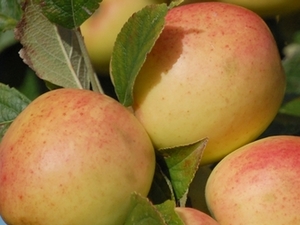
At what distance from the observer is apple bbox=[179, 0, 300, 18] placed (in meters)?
0.95

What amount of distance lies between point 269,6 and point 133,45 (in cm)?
24

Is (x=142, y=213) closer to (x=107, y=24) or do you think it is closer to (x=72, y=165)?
(x=72, y=165)

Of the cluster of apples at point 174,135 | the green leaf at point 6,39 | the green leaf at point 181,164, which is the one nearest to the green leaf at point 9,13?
the green leaf at point 6,39

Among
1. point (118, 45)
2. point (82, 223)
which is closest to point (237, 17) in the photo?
point (118, 45)

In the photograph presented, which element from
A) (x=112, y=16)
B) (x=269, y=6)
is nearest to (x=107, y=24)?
(x=112, y=16)

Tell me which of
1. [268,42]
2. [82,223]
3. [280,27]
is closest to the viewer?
[82,223]

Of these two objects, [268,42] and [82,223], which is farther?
[268,42]

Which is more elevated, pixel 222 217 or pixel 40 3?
pixel 40 3

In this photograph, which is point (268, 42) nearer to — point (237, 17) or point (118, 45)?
point (237, 17)

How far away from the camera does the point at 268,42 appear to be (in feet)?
2.87

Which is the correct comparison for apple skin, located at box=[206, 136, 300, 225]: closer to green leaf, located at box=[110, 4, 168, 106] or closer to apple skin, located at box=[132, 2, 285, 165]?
apple skin, located at box=[132, 2, 285, 165]

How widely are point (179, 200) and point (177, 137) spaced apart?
8cm

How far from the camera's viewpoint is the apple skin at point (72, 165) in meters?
0.76

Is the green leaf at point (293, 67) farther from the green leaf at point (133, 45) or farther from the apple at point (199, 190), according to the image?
the green leaf at point (133, 45)
